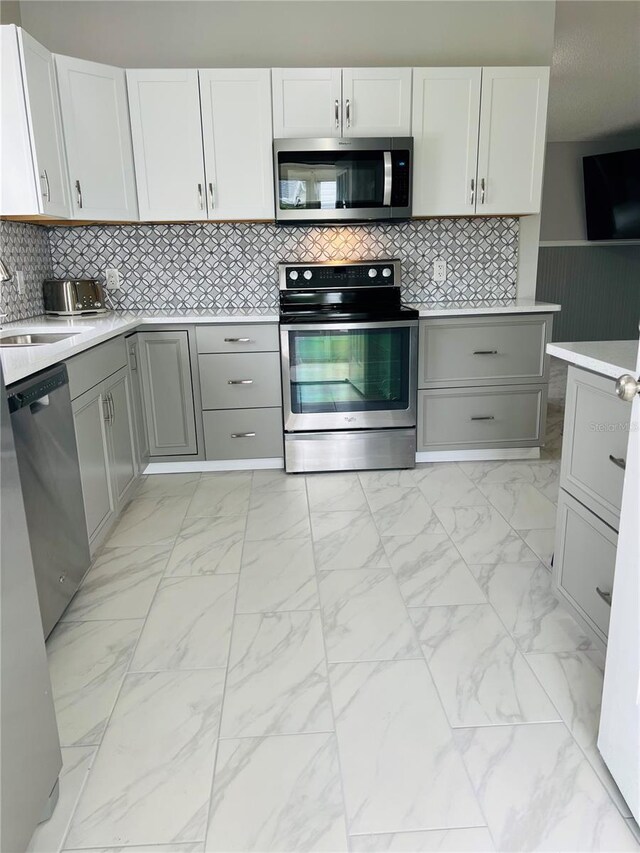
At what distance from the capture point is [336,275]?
3629 mm

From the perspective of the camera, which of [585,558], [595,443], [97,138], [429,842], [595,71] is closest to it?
[429,842]

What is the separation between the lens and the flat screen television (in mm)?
6754

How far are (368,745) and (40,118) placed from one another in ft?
9.64

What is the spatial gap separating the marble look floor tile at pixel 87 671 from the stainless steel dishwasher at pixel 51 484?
0.11m

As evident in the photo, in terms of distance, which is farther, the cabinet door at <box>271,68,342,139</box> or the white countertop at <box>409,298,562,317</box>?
the white countertop at <box>409,298,562,317</box>

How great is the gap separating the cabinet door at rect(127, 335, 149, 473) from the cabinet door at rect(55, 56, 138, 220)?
736 mm

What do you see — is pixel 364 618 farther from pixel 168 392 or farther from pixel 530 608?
pixel 168 392

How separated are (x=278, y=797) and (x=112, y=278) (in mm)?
3144

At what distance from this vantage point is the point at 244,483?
3465mm

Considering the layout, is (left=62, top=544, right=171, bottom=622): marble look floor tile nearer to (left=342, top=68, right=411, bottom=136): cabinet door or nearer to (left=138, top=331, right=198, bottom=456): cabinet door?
(left=138, top=331, right=198, bottom=456): cabinet door

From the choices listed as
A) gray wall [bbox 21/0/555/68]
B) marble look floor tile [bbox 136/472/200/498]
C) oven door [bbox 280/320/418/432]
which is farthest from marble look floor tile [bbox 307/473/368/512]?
gray wall [bbox 21/0/555/68]

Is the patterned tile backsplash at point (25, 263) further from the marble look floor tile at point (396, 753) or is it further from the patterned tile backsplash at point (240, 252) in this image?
the marble look floor tile at point (396, 753)

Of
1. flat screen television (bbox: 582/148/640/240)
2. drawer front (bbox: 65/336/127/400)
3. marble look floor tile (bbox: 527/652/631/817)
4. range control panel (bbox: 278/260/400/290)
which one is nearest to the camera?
marble look floor tile (bbox: 527/652/631/817)

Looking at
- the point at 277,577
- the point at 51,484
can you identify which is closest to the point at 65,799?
the point at 51,484
